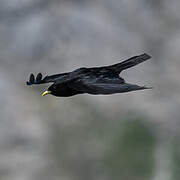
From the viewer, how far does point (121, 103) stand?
4456cm

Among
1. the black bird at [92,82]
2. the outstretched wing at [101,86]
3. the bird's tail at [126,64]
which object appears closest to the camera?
the outstretched wing at [101,86]

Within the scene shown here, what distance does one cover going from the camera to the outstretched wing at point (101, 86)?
12.0 metres

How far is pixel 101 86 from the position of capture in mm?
12414

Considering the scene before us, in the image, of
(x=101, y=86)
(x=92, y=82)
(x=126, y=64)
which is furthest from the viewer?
(x=126, y=64)

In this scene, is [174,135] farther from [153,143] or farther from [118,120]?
[118,120]

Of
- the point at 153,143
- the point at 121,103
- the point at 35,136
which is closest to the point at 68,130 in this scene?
the point at 35,136

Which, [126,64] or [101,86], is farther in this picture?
[126,64]

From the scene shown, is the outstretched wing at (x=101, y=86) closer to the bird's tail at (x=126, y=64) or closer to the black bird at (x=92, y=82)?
the black bird at (x=92, y=82)

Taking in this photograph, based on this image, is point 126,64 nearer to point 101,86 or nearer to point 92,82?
point 92,82

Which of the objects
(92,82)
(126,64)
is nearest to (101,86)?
(92,82)

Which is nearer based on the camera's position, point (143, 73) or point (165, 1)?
point (143, 73)

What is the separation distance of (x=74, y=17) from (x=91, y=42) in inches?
99.2

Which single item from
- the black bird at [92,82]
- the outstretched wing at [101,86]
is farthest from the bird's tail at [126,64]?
the outstretched wing at [101,86]

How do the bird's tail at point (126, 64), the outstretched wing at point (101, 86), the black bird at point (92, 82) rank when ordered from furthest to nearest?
the bird's tail at point (126, 64)
the black bird at point (92, 82)
the outstretched wing at point (101, 86)
